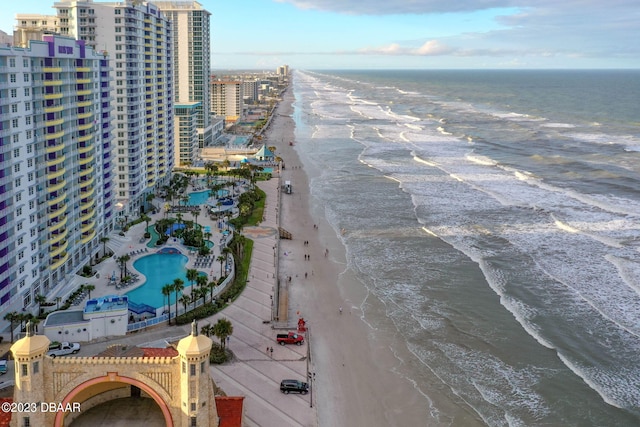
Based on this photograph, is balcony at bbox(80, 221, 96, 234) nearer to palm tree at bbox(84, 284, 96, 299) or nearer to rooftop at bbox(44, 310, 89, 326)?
palm tree at bbox(84, 284, 96, 299)

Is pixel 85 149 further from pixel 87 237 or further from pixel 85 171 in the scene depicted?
pixel 87 237

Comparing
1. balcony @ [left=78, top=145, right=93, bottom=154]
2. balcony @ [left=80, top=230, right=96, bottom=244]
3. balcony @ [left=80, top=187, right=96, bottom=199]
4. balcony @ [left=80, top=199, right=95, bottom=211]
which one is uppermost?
balcony @ [left=78, top=145, right=93, bottom=154]

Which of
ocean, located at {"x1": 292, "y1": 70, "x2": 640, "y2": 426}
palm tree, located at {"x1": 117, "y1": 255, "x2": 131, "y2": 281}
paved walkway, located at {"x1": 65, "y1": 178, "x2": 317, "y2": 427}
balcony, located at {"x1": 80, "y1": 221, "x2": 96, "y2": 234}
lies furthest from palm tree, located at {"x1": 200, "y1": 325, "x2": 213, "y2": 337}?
balcony, located at {"x1": 80, "y1": 221, "x2": 96, "y2": 234}

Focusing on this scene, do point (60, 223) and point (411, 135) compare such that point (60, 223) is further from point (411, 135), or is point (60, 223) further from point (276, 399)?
point (411, 135)

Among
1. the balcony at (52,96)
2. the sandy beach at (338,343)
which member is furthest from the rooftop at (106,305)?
the balcony at (52,96)

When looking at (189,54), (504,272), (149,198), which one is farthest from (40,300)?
(189,54)

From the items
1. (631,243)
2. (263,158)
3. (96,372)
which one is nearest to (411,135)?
(263,158)

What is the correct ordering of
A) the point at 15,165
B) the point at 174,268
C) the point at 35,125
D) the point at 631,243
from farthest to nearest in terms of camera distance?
1. the point at 631,243
2. the point at 174,268
3. the point at 35,125
4. the point at 15,165

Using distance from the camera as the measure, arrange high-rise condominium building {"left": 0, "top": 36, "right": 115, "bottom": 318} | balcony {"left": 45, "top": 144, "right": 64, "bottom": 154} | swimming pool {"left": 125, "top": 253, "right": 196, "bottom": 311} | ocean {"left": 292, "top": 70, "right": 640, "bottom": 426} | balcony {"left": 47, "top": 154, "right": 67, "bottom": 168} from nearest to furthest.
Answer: ocean {"left": 292, "top": 70, "right": 640, "bottom": 426} → high-rise condominium building {"left": 0, "top": 36, "right": 115, "bottom": 318} → balcony {"left": 45, "top": 144, "right": 64, "bottom": 154} → balcony {"left": 47, "top": 154, "right": 67, "bottom": 168} → swimming pool {"left": 125, "top": 253, "right": 196, "bottom": 311}
